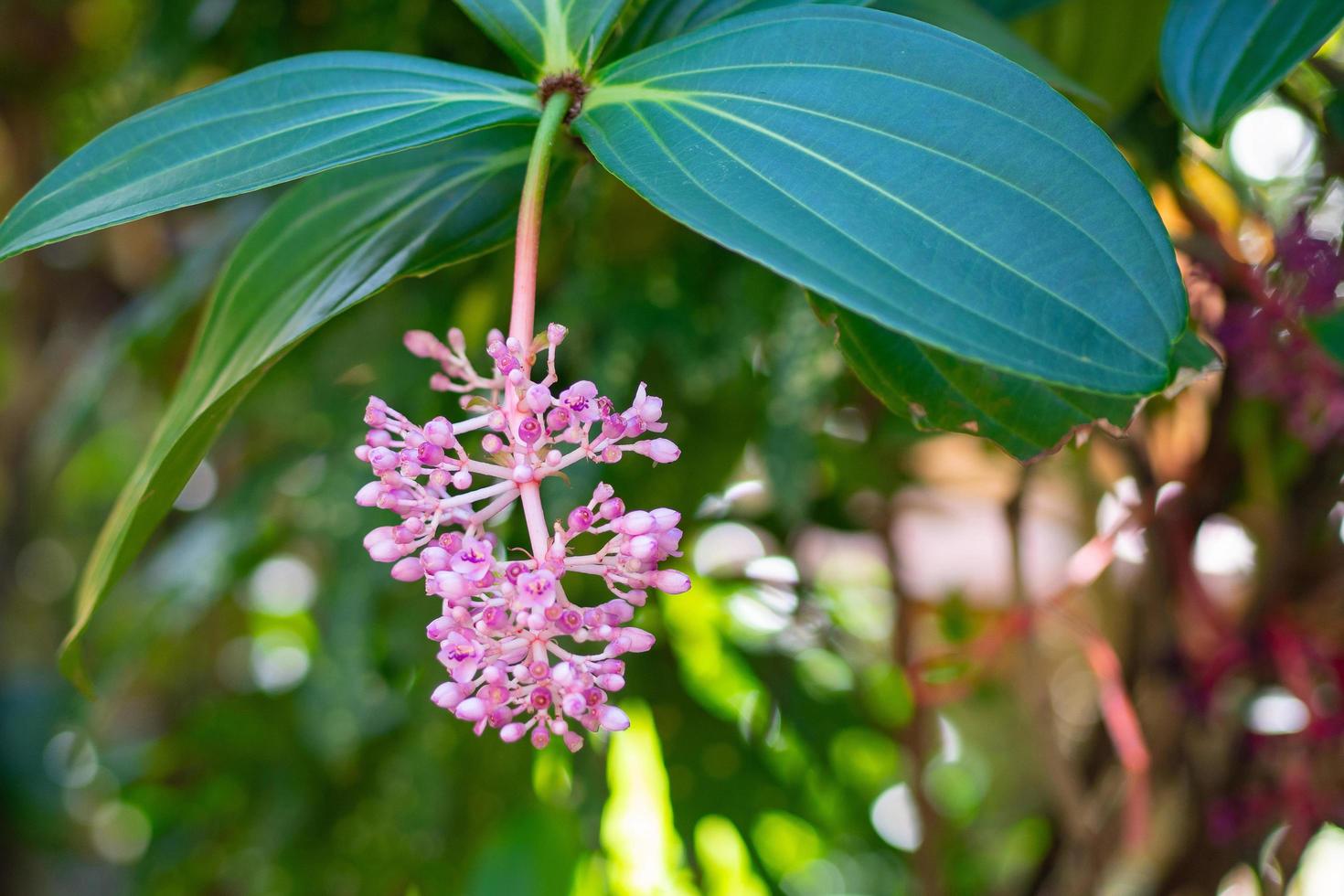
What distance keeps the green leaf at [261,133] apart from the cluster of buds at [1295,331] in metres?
0.40

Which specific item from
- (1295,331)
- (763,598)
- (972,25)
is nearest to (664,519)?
(972,25)

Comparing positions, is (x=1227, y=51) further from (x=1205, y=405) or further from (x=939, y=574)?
(x=939, y=574)

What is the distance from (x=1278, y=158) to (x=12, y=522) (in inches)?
69.9

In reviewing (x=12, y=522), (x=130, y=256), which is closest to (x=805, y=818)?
(x=130, y=256)

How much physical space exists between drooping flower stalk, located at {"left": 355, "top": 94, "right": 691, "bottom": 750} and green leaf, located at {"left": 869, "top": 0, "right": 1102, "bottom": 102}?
170 mm

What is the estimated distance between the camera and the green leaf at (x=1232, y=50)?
38 cm

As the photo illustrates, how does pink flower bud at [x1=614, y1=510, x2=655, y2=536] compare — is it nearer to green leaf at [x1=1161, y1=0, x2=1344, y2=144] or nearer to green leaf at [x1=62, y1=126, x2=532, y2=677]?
green leaf at [x1=62, y1=126, x2=532, y2=677]

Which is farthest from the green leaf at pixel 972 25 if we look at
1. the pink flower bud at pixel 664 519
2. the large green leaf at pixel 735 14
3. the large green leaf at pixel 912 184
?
the pink flower bud at pixel 664 519

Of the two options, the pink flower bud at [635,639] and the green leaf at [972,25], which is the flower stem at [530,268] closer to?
the pink flower bud at [635,639]

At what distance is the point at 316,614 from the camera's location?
2.91 ft

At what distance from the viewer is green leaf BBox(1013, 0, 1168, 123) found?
0.64 meters

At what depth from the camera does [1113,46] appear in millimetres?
646

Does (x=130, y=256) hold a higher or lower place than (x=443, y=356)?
higher

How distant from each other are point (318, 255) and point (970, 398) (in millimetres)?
248
